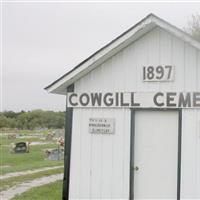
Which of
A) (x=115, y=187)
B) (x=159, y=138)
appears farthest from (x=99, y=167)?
(x=159, y=138)

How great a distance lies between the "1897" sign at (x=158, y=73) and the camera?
10.8 m

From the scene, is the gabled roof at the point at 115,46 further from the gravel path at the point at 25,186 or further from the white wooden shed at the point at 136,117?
the gravel path at the point at 25,186

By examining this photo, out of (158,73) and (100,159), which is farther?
(100,159)

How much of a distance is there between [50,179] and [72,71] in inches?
370

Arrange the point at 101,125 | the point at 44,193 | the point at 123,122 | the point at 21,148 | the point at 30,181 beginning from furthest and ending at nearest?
the point at 21,148
the point at 30,181
the point at 44,193
the point at 101,125
the point at 123,122

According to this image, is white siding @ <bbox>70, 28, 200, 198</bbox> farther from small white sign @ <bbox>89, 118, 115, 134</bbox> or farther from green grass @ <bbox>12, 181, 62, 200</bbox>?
green grass @ <bbox>12, 181, 62, 200</bbox>

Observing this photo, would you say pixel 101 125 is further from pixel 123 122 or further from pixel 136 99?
pixel 136 99

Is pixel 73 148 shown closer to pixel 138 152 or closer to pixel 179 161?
pixel 138 152

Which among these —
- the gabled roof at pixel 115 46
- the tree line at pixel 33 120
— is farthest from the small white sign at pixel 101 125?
the tree line at pixel 33 120

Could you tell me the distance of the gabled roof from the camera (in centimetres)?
1045

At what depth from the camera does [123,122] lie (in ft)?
36.9

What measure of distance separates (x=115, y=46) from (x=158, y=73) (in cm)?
118

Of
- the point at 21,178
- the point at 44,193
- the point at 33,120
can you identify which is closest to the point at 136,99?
the point at 44,193

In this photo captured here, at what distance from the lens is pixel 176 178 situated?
1073cm
